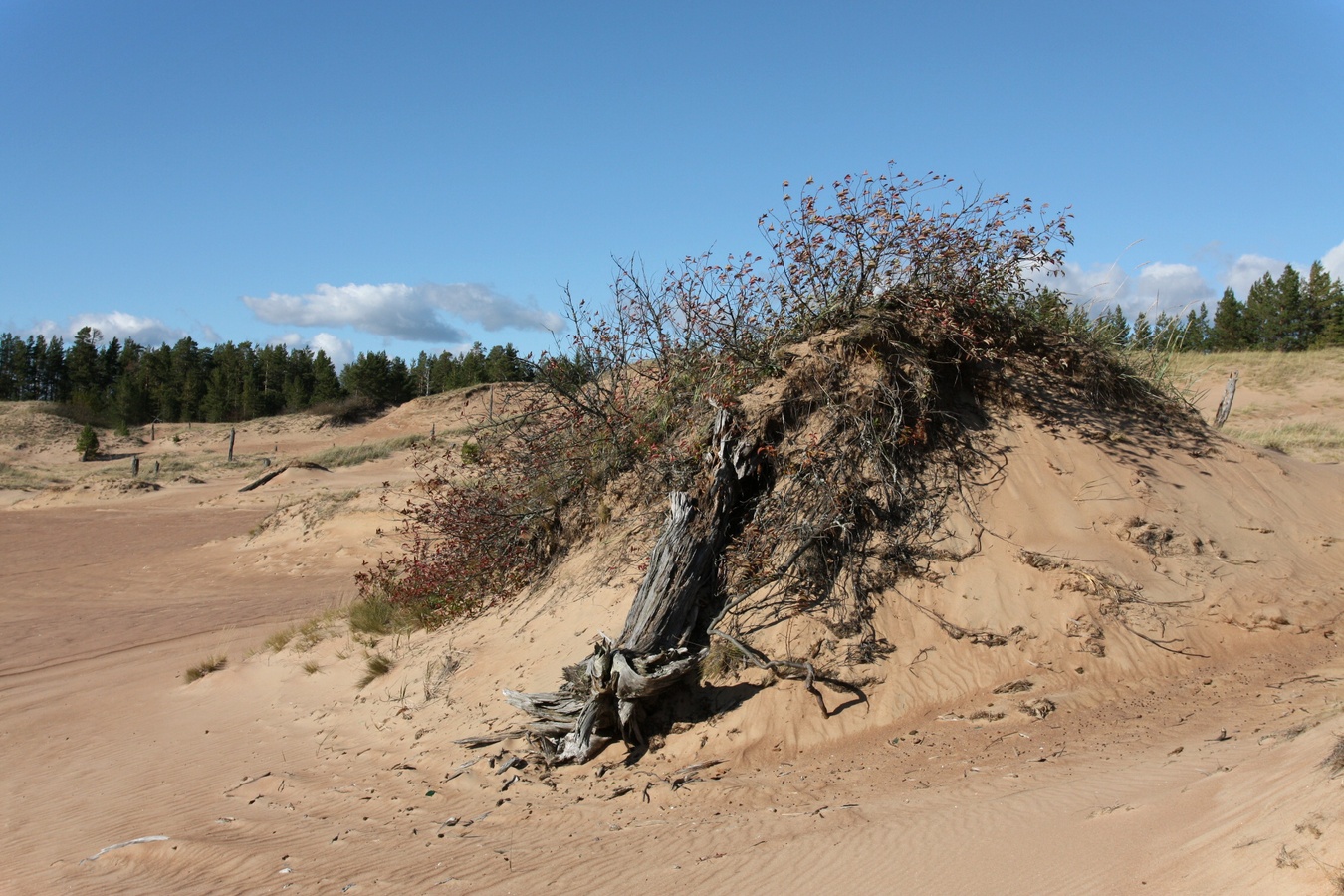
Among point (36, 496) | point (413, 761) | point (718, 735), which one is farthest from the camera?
point (36, 496)

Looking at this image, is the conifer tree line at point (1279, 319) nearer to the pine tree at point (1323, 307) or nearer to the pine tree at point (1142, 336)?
the pine tree at point (1323, 307)

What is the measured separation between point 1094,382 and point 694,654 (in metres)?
5.54

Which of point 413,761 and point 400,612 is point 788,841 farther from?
point 400,612

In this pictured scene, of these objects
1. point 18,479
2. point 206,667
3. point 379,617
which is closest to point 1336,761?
point 379,617

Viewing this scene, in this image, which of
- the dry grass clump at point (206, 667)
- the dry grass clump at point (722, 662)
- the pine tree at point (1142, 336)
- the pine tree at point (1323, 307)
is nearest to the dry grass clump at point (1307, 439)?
the pine tree at point (1142, 336)

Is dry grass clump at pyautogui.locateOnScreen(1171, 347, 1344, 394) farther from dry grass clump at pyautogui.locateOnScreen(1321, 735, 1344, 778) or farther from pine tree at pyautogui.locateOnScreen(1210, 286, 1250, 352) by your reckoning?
dry grass clump at pyautogui.locateOnScreen(1321, 735, 1344, 778)

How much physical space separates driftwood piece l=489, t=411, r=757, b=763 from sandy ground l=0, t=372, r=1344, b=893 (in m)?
0.31

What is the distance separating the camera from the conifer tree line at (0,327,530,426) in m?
61.5

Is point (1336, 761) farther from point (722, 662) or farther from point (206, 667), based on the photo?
point (206, 667)

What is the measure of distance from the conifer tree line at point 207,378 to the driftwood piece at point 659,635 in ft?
172

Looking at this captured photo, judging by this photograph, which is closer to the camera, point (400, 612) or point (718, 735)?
point (718, 735)

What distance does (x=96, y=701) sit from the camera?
10922mm

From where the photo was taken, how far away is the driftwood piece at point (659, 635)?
6.57 meters

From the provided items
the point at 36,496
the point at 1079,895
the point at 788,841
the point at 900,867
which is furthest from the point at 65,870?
the point at 36,496
